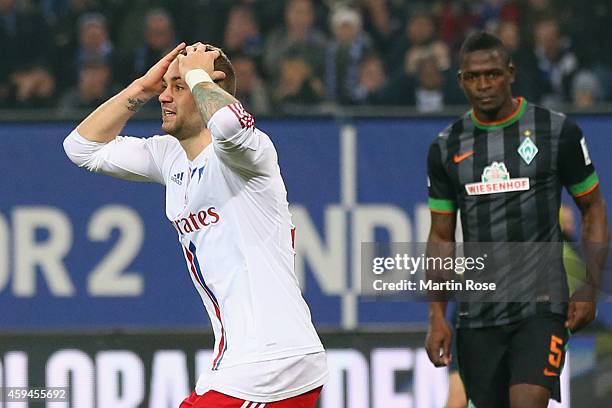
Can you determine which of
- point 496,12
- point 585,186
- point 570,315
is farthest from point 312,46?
point 570,315

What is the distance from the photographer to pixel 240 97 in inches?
410

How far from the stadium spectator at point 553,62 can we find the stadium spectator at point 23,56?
4.22m

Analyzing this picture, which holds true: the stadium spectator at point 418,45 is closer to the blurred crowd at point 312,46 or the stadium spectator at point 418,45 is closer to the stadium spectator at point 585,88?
the blurred crowd at point 312,46

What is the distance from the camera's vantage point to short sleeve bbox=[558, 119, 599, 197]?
5.66 meters

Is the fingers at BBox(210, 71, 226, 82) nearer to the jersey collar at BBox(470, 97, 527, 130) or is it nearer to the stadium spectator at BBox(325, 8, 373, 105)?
the jersey collar at BBox(470, 97, 527, 130)

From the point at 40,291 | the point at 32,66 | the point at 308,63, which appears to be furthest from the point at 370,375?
the point at 32,66

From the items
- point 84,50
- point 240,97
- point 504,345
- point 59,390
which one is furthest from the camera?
point 84,50

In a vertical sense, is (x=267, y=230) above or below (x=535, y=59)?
below

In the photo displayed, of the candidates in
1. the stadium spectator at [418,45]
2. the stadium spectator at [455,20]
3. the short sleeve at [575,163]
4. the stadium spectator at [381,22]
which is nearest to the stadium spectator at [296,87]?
the stadium spectator at [418,45]

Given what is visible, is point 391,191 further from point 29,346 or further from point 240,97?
point 29,346

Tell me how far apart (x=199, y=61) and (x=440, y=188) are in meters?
1.87

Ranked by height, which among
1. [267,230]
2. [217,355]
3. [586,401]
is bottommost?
[586,401]

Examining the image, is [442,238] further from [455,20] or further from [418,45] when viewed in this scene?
[455,20]

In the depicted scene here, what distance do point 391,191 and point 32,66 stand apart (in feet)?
13.9
